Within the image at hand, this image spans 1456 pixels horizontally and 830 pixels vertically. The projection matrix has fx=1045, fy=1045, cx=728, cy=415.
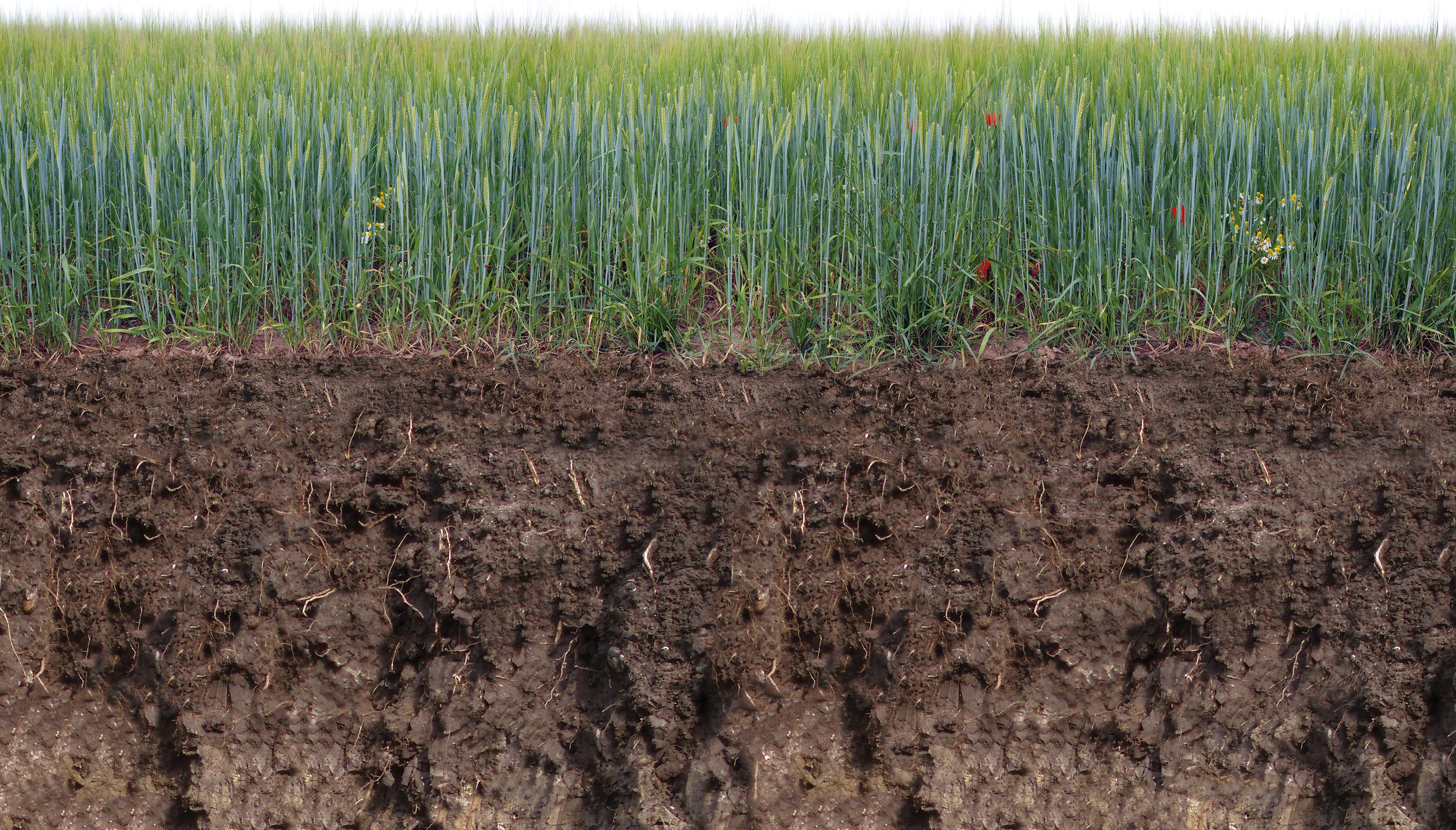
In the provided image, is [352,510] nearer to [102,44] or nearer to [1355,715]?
[1355,715]

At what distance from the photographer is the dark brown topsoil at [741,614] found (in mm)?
2275

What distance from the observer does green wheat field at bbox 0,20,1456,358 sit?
9.21ft

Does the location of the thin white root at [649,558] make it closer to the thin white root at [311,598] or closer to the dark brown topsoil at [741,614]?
the dark brown topsoil at [741,614]

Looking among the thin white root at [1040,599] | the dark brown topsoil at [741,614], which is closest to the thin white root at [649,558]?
the dark brown topsoil at [741,614]

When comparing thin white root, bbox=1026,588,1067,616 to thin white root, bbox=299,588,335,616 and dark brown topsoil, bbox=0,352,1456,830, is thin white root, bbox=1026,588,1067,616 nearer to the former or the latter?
dark brown topsoil, bbox=0,352,1456,830

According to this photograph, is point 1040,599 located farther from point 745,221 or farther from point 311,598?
point 311,598

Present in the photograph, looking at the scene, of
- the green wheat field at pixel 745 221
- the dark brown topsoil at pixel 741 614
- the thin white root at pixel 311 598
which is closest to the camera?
the dark brown topsoil at pixel 741 614

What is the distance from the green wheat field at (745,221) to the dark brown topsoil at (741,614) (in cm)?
34

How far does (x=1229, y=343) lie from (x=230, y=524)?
8.40 feet

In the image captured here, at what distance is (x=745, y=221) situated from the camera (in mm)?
2826

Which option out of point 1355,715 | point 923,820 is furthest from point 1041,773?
point 1355,715

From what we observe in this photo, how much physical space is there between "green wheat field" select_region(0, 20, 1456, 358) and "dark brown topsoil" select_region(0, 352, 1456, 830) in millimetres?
344

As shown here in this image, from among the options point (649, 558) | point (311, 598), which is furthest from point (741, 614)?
point (311, 598)

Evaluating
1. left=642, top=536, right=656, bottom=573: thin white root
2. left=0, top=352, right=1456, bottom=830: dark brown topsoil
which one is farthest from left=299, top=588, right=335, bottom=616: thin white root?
left=642, top=536, right=656, bottom=573: thin white root
